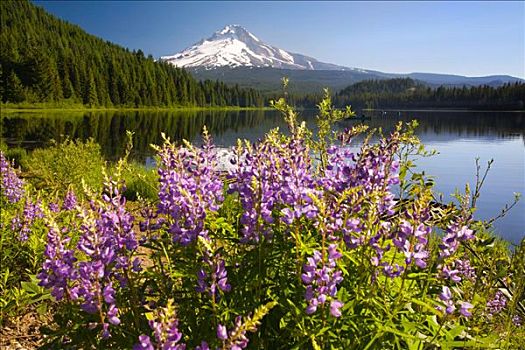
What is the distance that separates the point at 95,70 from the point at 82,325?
327ft

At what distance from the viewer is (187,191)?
7.39 feet

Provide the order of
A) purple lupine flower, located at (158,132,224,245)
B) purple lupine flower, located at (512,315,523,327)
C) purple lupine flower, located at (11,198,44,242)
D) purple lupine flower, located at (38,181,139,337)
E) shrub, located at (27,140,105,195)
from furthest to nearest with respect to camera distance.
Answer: shrub, located at (27,140,105,195) → purple lupine flower, located at (11,198,44,242) → purple lupine flower, located at (512,315,523,327) → purple lupine flower, located at (158,132,224,245) → purple lupine flower, located at (38,181,139,337)

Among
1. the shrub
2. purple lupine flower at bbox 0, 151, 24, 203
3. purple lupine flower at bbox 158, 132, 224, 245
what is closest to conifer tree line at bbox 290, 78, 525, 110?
the shrub

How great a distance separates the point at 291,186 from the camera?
2338 mm

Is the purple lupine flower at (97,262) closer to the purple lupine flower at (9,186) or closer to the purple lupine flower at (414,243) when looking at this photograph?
the purple lupine flower at (414,243)

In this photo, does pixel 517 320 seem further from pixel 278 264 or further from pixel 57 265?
pixel 57 265

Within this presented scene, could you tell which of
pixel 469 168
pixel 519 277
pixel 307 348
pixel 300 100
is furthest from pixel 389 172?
pixel 300 100

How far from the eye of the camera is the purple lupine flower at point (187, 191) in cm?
229

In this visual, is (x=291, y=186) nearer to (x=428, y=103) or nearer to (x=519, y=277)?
(x=519, y=277)

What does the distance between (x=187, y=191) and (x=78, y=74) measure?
94253 mm

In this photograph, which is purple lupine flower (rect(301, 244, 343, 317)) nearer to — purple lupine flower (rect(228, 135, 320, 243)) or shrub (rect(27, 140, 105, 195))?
purple lupine flower (rect(228, 135, 320, 243))

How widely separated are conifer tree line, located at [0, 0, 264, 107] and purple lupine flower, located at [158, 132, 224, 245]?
8178 cm

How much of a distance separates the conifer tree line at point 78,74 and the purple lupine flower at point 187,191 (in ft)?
268

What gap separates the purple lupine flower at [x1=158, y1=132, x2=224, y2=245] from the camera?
229 centimetres
